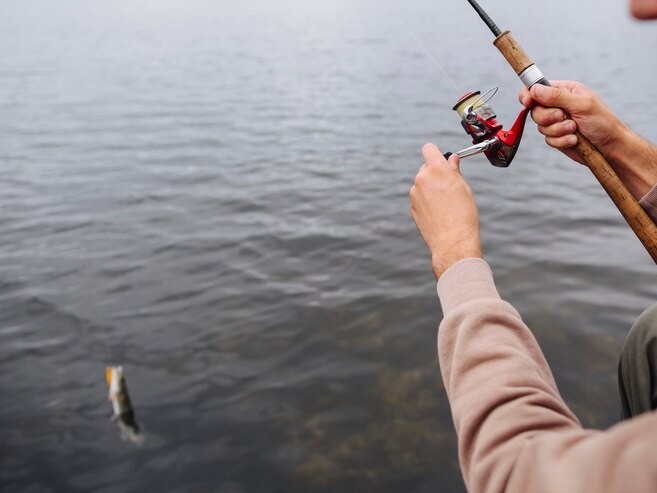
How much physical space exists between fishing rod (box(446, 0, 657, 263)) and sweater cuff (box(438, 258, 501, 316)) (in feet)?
1.97

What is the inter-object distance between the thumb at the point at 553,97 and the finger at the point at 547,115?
0.02m

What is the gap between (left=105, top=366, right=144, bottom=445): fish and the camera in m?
4.43

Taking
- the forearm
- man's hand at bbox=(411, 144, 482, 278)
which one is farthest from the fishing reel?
man's hand at bbox=(411, 144, 482, 278)

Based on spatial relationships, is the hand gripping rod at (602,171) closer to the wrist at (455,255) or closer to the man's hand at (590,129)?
the man's hand at (590,129)

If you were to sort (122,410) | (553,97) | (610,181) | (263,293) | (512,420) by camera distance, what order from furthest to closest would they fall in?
(263,293) < (122,410) < (553,97) < (610,181) < (512,420)

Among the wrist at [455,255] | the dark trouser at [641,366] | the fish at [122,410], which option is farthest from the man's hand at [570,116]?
the fish at [122,410]

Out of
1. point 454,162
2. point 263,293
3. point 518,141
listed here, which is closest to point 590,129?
point 518,141

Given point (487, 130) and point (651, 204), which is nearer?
point (651, 204)

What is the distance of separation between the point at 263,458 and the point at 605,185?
120 inches

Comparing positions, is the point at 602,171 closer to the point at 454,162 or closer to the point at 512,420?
the point at 454,162

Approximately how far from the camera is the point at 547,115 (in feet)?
8.34

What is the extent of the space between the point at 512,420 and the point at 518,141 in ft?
5.06

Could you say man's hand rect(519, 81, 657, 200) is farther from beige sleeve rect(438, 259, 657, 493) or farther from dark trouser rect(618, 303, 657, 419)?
beige sleeve rect(438, 259, 657, 493)

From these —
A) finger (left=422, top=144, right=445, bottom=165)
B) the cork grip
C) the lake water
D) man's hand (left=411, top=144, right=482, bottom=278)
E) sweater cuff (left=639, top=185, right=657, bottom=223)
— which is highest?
finger (left=422, top=144, right=445, bottom=165)
